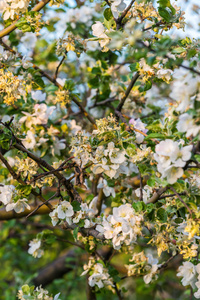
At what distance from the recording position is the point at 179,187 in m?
0.84

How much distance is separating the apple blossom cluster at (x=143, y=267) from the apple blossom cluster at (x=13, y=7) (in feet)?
2.97

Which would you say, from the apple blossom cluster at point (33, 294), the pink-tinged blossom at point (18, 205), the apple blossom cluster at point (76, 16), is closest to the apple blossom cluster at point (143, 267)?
the apple blossom cluster at point (33, 294)

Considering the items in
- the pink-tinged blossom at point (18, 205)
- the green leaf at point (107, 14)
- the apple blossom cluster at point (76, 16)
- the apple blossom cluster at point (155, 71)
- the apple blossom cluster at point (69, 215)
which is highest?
the green leaf at point (107, 14)

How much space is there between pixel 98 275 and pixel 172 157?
0.66m

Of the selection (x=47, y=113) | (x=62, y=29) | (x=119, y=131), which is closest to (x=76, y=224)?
(x=119, y=131)

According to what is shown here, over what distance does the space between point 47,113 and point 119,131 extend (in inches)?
19.1

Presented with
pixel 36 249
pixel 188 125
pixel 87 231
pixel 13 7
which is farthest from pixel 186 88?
pixel 36 249

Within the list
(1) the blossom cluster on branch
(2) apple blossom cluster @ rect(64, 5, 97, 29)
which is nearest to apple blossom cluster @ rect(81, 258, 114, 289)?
(1) the blossom cluster on branch

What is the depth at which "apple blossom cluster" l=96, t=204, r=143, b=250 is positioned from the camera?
0.92 metres

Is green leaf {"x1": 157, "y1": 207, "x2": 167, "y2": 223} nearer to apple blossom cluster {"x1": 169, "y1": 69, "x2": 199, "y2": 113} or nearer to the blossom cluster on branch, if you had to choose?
the blossom cluster on branch

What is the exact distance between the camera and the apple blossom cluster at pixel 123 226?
923 millimetres

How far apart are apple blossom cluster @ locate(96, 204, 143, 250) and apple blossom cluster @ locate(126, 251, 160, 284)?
8.6 inches

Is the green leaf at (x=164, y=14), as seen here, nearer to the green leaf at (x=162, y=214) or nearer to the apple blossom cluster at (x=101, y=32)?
the apple blossom cluster at (x=101, y=32)

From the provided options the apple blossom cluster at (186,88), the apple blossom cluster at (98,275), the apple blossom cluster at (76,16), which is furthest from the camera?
the apple blossom cluster at (76,16)
